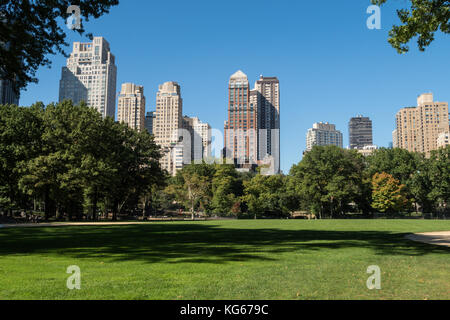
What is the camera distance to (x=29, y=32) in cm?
1634

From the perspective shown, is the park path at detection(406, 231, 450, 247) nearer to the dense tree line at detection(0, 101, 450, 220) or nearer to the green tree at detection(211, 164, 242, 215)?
the dense tree line at detection(0, 101, 450, 220)

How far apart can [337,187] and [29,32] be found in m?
64.2

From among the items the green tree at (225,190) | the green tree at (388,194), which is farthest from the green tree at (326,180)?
the green tree at (225,190)

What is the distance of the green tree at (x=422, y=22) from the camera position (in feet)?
42.7

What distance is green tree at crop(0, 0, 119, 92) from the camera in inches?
609

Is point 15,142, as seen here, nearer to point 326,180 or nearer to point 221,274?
point 221,274

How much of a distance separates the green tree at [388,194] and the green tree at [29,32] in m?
70.2

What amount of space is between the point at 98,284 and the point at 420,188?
81.3 metres

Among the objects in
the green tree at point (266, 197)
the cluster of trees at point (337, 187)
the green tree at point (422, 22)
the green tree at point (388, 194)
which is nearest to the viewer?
the green tree at point (422, 22)

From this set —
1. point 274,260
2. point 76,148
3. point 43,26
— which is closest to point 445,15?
point 274,260

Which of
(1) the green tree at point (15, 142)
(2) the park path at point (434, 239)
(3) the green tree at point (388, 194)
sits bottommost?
(2) the park path at point (434, 239)

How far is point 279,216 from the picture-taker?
8294 centimetres

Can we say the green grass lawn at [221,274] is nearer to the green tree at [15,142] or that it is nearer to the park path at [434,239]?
the park path at [434,239]
